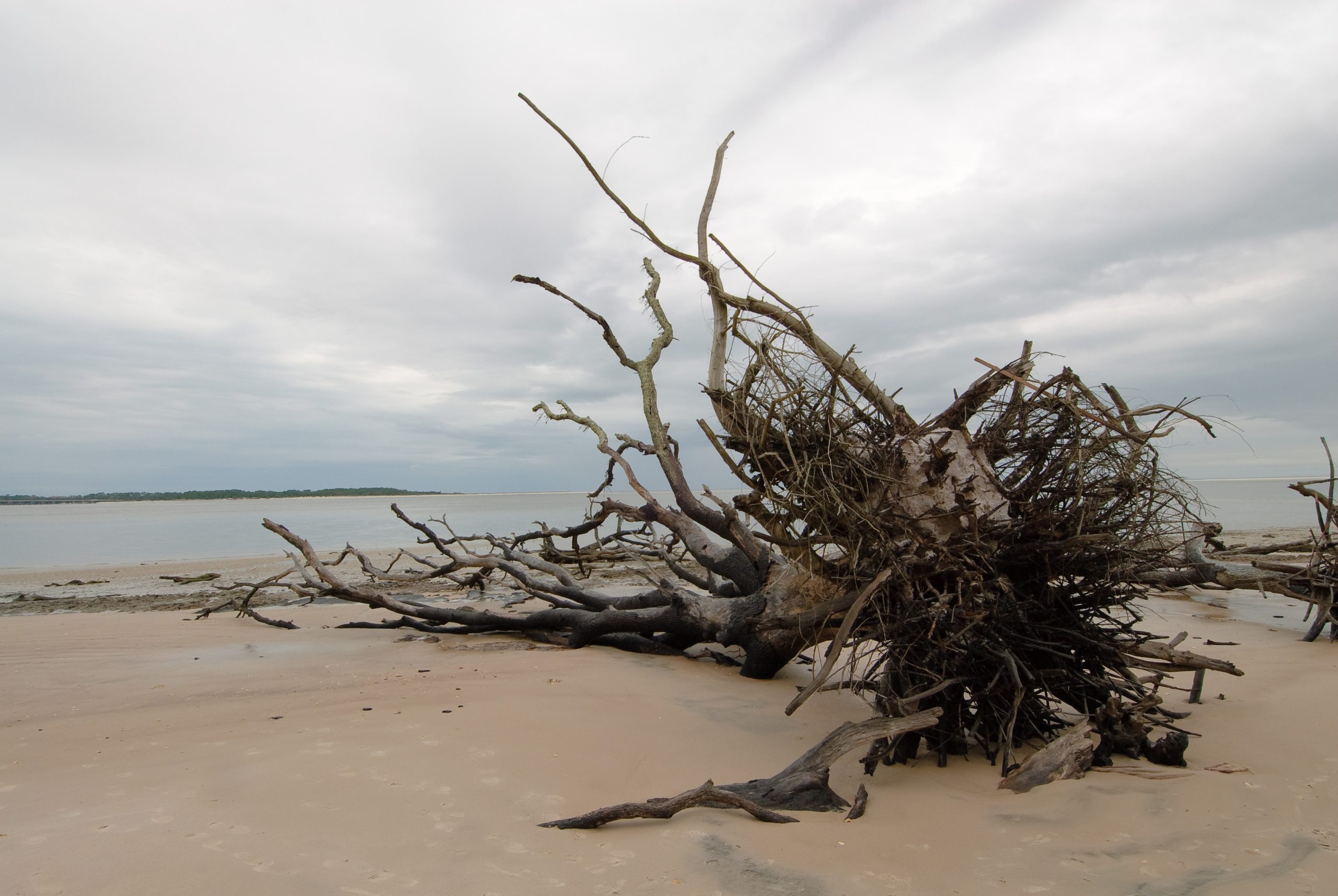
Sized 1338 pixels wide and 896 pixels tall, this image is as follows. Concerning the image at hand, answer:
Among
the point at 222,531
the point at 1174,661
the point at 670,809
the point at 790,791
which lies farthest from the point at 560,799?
the point at 222,531

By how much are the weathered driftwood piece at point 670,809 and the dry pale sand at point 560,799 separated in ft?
0.15

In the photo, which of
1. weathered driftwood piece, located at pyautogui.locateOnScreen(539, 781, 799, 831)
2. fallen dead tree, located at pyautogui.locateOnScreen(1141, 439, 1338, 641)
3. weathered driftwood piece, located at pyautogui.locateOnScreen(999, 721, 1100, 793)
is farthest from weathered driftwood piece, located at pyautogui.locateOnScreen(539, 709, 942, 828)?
fallen dead tree, located at pyautogui.locateOnScreen(1141, 439, 1338, 641)

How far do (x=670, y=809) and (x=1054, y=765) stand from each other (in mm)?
1803

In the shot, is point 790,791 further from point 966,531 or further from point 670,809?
point 966,531

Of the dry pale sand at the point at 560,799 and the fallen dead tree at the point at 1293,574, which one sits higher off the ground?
the fallen dead tree at the point at 1293,574

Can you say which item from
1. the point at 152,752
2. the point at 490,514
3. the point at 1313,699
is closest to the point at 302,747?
the point at 152,752

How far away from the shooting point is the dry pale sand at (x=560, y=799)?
2.30 metres

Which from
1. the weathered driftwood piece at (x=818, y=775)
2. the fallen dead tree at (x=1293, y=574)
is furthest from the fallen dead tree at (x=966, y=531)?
the fallen dead tree at (x=1293, y=574)

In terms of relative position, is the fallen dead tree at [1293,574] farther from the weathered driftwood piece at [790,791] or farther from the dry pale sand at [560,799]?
the weathered driftwood piece at [790,791]

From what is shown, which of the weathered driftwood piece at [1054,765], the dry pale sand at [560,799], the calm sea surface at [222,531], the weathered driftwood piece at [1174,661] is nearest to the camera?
the dry pale sand at [560,799]

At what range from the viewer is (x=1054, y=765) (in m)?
3.18

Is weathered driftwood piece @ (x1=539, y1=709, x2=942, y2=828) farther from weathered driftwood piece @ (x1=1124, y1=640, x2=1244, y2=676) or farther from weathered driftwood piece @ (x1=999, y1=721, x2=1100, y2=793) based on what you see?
weathered driftwood piece @ (x1=1124, y1=640, x2=1244, y2=676)

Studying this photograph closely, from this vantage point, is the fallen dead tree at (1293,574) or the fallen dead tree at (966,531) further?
the fallen dead tree at (1293,574)

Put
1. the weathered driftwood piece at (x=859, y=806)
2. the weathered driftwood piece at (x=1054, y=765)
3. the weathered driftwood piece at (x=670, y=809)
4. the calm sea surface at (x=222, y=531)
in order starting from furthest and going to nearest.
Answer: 1. the calm sea surface at (x=222, y=531)
2. the weathered driftwood piece at (x=1054, y=765)
3. the weathered driftwood piece at (x=859, y=806)
4. the weathered driftwood piece at (x=670, y=809)
